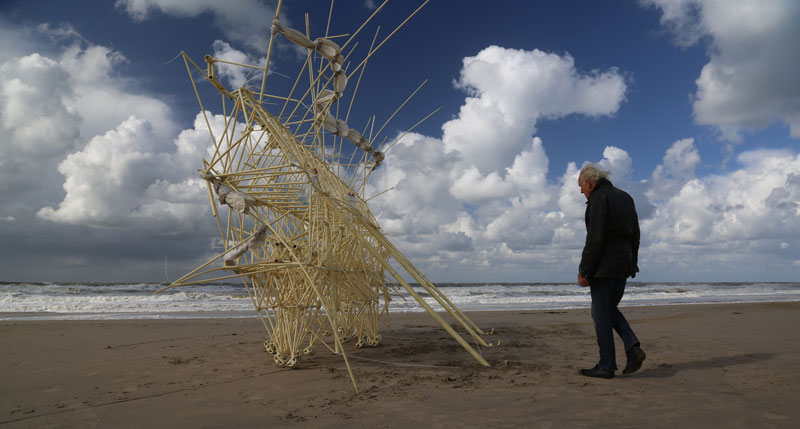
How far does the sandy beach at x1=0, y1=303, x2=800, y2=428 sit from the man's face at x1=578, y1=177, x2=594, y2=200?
Answer: 1640 mm

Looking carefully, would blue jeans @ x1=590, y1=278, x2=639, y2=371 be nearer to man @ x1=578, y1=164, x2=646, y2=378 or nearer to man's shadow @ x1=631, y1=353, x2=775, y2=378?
man @ x1=578, y1=164, x2=646, y2=378

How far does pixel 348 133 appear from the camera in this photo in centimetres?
597

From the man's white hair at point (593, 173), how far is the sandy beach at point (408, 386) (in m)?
1.76

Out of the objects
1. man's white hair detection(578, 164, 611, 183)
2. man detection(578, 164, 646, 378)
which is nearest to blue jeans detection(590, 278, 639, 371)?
man detection(578, 164, 646, 378)

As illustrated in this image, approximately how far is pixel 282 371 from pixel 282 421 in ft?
5.23

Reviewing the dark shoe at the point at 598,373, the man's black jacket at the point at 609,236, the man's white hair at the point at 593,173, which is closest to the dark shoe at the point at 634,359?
the dark shoe at the point at 598,373

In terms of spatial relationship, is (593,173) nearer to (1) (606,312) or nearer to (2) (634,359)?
(1) (606,312)

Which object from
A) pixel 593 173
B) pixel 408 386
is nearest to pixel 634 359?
pixel 593 173

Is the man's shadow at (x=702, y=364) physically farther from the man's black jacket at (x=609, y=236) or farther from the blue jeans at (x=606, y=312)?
the man's black jacket at (x=609, y=236)

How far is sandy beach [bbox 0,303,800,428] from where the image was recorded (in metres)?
2.87

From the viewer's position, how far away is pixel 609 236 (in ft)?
12.2

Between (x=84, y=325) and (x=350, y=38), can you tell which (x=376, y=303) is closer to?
(x=350, y=38)

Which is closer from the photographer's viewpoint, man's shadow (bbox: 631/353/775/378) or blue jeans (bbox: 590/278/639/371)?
blue jeans (bbox: 590/278/639/371)

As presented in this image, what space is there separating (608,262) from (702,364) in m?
1.70
